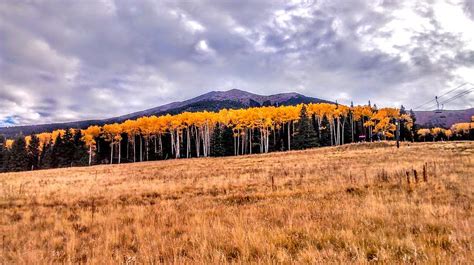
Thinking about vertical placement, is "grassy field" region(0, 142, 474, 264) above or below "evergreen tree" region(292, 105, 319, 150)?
below

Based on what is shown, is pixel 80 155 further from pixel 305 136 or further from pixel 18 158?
pixel 305 136

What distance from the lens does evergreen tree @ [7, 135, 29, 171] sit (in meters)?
78.2

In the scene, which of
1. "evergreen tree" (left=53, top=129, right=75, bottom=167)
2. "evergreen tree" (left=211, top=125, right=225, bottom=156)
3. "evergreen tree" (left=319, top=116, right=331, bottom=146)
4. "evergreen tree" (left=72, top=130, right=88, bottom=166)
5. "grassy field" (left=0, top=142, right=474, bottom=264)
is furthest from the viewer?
"evergreen tree" (left=319, top=116, right=331, bottom=146)

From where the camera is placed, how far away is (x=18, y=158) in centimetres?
7831

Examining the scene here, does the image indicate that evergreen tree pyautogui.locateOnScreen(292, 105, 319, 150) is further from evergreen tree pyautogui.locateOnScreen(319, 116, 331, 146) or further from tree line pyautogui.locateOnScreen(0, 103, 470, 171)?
evergreen tree pyautogui.locateOnScreen(319, 116, 331, 146)

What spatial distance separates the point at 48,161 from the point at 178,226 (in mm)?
85357

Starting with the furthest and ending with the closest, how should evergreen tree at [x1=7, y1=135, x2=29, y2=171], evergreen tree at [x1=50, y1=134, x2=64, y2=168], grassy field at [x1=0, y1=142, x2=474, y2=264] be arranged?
1. evergreen tree at [x1=7, y1=135, x2=29, y2=171]
2. evergreen tree at [x1=50, y1=134, x2=64, y2=168]
3. grassy field at [x1=0, y1=142, x2=474, y2=264]

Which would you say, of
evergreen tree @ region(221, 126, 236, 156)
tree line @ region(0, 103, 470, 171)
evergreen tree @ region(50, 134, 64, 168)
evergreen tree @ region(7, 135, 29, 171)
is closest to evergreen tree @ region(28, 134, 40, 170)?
tree line @ region(0, 103, 470, 171)

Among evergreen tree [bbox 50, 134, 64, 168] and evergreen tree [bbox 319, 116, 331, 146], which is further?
evergreen tree [bbox 319, 116, 331, 146]

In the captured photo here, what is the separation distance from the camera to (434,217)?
7.04 m

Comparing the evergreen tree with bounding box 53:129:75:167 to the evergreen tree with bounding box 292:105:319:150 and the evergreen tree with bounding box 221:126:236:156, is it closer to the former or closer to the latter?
the evergreen tree with bounding box 221:126:236:156

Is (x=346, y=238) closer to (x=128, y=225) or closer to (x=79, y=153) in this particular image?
(x=128, y=225)

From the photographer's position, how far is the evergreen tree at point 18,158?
3081 inches

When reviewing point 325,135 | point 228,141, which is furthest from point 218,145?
point 325,135
